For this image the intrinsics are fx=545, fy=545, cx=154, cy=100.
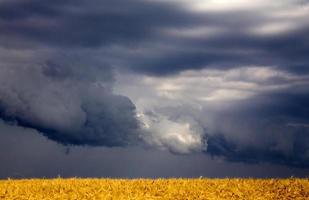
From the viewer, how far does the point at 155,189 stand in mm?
38594

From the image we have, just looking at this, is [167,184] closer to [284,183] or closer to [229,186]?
[229,186]

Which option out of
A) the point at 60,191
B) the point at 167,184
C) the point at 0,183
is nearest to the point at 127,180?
the point at 167,184

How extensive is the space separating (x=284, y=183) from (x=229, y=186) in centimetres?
457

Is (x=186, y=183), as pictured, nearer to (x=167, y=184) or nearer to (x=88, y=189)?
(x=167, y=184)

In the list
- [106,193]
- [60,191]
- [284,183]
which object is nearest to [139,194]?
[106,193]

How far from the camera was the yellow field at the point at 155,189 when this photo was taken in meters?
36.6

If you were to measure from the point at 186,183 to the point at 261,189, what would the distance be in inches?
226

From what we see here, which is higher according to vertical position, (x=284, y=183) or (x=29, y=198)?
(x=284, y=183)

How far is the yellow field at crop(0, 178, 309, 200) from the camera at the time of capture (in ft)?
120

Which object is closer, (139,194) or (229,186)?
(139,194)

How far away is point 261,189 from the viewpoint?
39406 mm

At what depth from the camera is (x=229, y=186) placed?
132 feet

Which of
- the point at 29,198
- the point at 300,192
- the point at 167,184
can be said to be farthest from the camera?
the point at 167,184

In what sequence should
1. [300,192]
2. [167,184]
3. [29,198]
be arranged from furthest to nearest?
[167,184]
[300,192]
[29,198]
